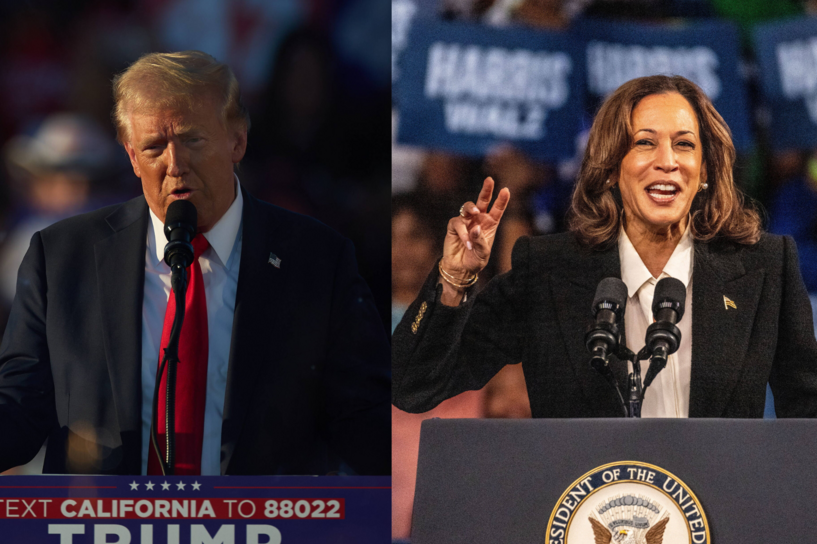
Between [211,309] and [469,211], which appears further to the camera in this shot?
[469,211]

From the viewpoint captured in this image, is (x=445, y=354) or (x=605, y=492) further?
(x=445, y=354)

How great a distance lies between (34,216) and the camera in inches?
140

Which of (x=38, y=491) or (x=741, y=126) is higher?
(x=741, y=126)

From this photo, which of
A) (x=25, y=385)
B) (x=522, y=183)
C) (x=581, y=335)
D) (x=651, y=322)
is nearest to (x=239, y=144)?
(x=522, y=183)

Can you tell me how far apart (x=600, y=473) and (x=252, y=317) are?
6.23 ft

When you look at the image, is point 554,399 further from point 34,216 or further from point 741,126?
point 34,216

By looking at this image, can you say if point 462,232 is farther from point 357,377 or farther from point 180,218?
point 180,218

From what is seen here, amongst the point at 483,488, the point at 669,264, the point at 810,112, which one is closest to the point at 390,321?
the point at 669,264

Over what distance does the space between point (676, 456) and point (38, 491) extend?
106 inches

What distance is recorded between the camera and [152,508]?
3.36 m

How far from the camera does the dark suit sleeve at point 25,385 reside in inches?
134

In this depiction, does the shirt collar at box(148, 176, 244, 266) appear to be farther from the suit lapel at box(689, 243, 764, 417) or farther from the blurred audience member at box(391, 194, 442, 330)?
the suit lapel at box(689, 243, 764, 417)

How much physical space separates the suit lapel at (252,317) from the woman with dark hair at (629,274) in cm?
58

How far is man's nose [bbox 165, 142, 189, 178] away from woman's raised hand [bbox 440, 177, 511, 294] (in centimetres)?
120
